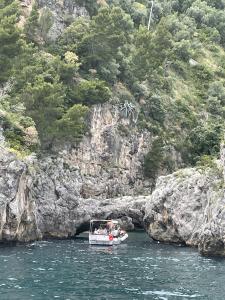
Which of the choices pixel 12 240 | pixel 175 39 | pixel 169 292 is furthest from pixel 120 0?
pixel 169 292

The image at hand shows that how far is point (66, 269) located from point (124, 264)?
21.0 ft

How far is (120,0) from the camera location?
128 metres

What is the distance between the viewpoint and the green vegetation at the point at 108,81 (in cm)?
7419

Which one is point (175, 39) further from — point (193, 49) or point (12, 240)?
point (12, 240)

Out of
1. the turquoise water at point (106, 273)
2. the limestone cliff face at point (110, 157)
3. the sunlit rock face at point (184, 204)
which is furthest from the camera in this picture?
the limestone cliff face at point (110, 157)

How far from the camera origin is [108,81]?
95.6 metres

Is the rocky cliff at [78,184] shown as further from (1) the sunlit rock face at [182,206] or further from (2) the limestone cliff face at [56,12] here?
(2) the limestone cliff face at [56,12]

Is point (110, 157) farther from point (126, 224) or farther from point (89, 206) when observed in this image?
point (89, 206)

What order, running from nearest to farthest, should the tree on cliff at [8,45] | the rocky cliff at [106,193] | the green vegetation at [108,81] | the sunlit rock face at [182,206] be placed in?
the rocky cliff at [106,193]
the sunlit rock face at [182,206]
the green vegetation at [108,81]
the tree on cliff at [8,45]

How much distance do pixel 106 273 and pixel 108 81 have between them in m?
55.9

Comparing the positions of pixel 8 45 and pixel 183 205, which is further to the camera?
pixel 8 45

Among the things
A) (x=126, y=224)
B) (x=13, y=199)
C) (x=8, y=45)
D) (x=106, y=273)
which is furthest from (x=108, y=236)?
(x=8, y=45)

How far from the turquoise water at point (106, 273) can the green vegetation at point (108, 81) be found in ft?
58.2

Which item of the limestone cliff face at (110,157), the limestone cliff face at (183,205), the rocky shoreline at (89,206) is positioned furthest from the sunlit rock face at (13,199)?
the limestone cliff face at (110,157)
